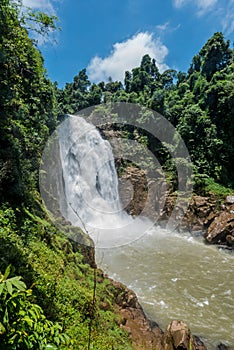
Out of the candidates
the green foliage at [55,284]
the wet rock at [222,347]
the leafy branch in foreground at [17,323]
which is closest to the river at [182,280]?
the wet rock at [222,347]

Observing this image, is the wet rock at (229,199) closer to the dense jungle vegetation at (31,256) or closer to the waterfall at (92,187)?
the waterfall at (92,187)

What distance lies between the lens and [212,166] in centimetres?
1856

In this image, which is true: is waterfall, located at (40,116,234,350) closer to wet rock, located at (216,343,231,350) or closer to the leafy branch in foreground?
wet rock, located at (216,343,231,350)

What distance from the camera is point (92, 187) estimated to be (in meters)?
16.9

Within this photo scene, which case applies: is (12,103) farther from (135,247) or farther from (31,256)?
(135,247)

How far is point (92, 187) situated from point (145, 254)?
709cm

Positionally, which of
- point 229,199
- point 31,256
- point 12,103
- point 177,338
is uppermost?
point 12,103

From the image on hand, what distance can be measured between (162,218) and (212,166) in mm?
6026

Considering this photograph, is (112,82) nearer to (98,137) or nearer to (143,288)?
(98,137)

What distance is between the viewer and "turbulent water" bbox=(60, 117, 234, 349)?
6.91m

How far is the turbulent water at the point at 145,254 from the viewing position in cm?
691

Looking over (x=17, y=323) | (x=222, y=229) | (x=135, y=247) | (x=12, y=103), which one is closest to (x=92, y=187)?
(x=135, y=247)

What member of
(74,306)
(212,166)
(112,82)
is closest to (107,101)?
(112,82)

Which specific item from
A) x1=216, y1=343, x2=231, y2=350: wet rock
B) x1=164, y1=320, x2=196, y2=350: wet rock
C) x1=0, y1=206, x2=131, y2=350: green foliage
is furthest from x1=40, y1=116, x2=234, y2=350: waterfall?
x1=164, y1=320, x2=196, y2=350: wet rock
